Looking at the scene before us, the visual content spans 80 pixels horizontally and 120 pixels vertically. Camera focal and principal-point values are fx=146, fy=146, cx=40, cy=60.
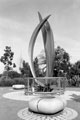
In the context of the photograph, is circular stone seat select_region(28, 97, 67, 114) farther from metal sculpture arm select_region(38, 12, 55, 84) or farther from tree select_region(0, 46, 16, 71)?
tree select_region(0, 46, 16, 71)

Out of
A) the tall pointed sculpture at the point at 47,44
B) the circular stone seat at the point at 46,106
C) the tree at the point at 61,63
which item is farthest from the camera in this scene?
the tree at the point at 61,63

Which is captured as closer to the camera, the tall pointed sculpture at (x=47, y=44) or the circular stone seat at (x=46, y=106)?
the circular stone seat at (x=46, y=106)

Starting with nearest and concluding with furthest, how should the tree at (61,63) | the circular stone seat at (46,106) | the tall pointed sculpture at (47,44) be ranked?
the circular stone seat at (46,106)
the tall pointed sculpture at (47,44)
the tree at (61,63)

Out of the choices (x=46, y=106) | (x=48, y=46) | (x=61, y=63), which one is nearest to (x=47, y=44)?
(x=48, y=46)

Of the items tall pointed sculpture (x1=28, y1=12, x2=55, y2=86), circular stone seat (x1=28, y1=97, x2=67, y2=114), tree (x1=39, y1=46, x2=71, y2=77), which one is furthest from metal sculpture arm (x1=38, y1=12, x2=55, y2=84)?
tree (x1=39, y1=46, x2=71, y2=77)

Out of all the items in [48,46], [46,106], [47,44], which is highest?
[47,44]

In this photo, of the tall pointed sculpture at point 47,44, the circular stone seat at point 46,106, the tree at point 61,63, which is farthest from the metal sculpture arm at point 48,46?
the tree at point 61,63

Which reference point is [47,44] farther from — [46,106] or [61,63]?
[61,63]

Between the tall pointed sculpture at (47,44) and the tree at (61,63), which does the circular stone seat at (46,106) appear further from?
the tree at (61,63)

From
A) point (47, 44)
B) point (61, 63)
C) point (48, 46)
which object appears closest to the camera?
point (48, 46)

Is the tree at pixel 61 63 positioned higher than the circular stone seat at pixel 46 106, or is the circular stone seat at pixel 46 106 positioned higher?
the tree at pixel 61 63

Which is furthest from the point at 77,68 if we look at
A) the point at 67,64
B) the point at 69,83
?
the point at 69,83

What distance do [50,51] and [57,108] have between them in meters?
4.86

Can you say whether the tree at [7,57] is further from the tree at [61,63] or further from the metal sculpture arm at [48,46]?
the metal sculpture arm at [48,46]
